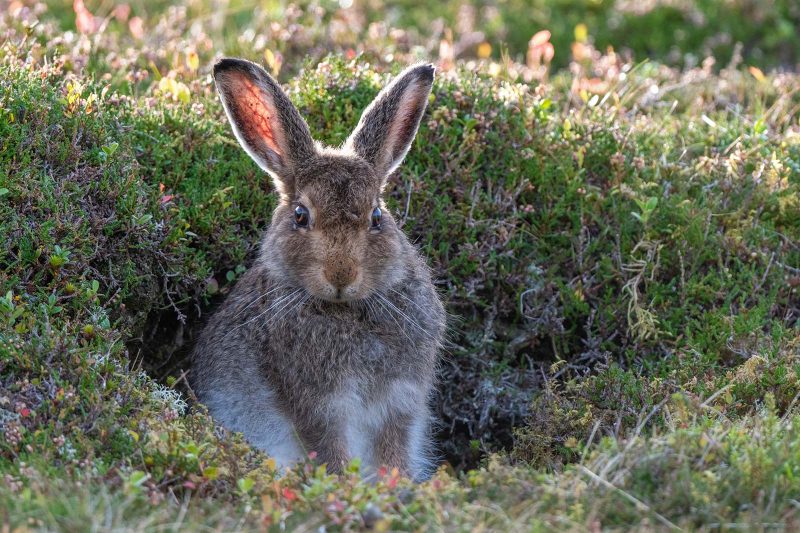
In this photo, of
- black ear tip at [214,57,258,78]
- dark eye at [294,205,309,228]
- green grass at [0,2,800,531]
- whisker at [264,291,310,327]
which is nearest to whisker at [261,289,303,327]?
whisker at [264,291,310,327]

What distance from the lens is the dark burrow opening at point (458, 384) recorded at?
7098 millimetres

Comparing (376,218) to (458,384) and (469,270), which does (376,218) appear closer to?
(469,270)

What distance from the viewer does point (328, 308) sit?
628 cm

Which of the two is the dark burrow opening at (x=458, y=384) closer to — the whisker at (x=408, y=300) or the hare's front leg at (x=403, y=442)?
the hare's front leg at (x=403, y=442)

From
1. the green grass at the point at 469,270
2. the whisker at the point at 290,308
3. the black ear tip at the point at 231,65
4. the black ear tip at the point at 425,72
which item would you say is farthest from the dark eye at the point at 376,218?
the green grass at the point at 469,270

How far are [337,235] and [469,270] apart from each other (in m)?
1.68

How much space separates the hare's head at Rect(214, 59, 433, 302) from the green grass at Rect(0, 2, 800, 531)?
0.83 m

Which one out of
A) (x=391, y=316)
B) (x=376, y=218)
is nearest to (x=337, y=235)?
(x=376, y=218)

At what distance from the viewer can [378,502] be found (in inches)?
177

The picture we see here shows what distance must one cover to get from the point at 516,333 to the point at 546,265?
1.65 feet

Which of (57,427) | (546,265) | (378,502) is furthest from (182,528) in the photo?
(546,265)

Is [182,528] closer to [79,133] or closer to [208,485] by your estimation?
[208,485]

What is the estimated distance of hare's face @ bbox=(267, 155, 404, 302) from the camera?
19.2ft

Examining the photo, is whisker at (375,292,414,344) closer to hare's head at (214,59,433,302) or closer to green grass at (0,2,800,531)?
hare's head at (214,59,433,302)
